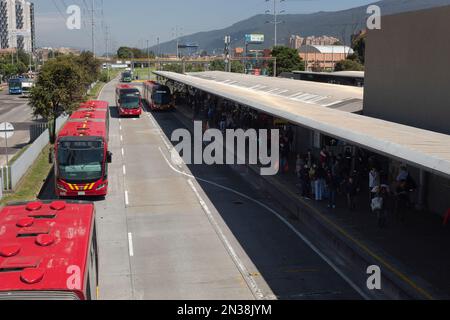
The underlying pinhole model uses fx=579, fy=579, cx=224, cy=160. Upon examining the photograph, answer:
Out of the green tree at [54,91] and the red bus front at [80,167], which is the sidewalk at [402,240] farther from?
the green tree at [54,91]

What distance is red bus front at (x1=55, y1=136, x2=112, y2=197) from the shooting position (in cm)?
1762

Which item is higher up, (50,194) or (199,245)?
(50,194)

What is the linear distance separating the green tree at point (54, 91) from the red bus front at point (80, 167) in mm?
12544

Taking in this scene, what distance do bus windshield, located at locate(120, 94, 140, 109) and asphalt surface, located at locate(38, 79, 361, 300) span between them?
70.3ft

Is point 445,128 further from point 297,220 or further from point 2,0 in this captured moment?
point 2,0

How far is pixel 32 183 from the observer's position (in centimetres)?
2011

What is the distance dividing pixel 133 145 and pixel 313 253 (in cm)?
1907

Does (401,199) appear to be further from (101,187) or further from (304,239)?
(101,187)

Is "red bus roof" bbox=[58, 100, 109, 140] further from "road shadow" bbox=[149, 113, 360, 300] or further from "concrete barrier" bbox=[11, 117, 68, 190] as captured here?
"road shadow" bbox=[149, 113, 360, 300]

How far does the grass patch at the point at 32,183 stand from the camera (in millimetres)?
18031

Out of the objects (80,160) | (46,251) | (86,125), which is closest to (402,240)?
(46,251)

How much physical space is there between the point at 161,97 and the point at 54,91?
18.2m

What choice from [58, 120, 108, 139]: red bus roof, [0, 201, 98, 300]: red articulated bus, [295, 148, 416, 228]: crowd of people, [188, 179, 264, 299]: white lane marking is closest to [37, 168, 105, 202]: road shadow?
[58, 120, 108, 139]: red bus roof

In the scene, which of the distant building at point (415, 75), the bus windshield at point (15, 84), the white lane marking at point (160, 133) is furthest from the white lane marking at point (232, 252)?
the bus windshield at point (15, 84)
